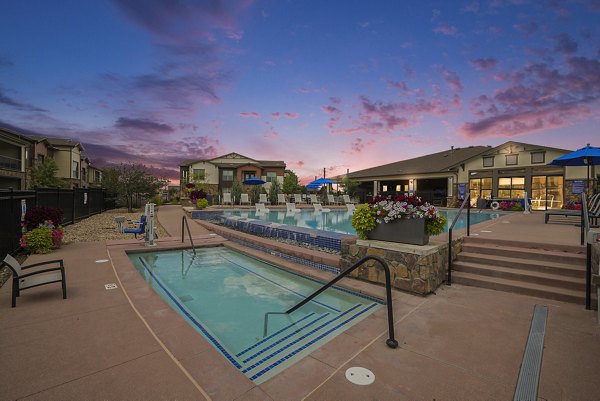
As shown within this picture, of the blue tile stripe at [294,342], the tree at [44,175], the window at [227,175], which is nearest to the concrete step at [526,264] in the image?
the blue tile stripe at [294,342]

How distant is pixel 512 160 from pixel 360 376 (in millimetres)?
24640

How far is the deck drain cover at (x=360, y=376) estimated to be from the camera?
2.22 m

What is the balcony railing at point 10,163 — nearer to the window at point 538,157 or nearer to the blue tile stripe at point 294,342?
the blue tile stripe at point 294,342

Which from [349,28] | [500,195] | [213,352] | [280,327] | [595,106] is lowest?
[280,327]

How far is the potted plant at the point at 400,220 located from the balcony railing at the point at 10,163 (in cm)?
3120

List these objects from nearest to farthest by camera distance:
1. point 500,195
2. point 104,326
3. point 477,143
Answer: point 104,326 < point 500,195 < point 477,143

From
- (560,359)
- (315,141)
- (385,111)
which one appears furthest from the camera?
(315,141)

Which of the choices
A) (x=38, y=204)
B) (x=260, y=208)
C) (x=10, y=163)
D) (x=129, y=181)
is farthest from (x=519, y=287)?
(x=10, y=163)

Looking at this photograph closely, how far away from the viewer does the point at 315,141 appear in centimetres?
2600

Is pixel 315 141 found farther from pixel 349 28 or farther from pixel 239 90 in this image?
pixel 349 28

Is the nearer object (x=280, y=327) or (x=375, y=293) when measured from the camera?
(x=280, y=327)

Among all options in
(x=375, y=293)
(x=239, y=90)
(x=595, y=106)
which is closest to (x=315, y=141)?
(x=239, y=90)

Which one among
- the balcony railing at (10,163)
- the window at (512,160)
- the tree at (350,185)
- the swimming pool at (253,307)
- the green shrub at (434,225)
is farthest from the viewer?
the tree at (350,185)

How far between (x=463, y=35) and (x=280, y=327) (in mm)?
13768
